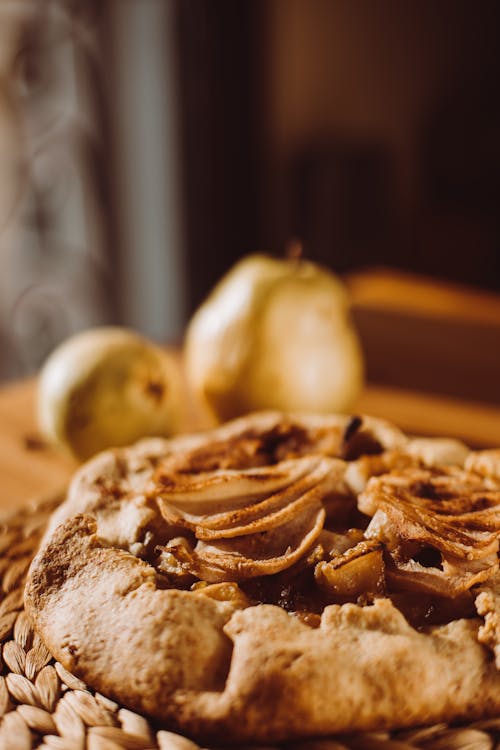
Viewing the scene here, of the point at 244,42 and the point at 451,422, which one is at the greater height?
the point at 244,42

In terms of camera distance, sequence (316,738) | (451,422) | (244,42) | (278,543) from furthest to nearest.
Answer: (244,42)
(451,422)
(278,543)
(316,738)

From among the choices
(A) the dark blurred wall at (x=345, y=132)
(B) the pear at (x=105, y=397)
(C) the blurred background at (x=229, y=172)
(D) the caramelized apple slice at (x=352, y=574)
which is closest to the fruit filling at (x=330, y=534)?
(D) the caramelized apple slice at (x=352, y=574)

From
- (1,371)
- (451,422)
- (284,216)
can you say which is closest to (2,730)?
(451,422)

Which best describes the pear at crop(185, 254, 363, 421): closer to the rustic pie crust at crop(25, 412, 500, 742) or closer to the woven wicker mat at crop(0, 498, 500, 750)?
the rustic pie crust at crop(25, 412, 500, 742)

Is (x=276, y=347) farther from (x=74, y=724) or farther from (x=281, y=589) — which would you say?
(x=74, y=724)


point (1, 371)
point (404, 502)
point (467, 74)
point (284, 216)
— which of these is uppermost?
point (467, 74)

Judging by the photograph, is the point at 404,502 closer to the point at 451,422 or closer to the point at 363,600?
the point at 363,600

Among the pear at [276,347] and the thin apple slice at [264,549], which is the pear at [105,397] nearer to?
the pear at [276,347]
